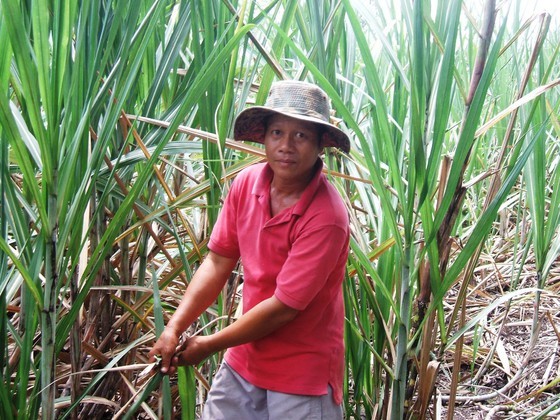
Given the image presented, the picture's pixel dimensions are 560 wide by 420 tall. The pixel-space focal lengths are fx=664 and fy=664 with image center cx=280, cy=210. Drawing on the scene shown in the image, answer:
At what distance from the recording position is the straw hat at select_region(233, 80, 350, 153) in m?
0.97

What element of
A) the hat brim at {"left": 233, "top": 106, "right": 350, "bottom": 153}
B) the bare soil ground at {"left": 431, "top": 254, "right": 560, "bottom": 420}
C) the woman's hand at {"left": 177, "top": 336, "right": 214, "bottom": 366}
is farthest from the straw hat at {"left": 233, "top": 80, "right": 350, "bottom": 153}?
the bare soil ground at {"left": 431, "top": 254, "right": 560, "bottom": 420}

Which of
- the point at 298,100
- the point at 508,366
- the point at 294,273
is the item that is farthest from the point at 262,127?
the point at 508,366

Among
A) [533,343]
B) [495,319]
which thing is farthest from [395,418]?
[495,319]

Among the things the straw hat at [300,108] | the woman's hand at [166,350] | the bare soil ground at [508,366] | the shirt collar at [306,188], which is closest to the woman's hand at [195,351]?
the woman's hand at [166,350]

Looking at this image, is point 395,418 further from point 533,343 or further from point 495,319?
point 495,319

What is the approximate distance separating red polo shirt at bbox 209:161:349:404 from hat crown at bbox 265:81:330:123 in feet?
0.30

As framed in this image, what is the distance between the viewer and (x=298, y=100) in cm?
98

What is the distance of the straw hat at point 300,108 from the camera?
3.19 ft

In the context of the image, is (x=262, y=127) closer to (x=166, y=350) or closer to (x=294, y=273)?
(x=294, y=273)

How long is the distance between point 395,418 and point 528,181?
679 millimetres

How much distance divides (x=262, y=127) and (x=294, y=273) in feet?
0.85

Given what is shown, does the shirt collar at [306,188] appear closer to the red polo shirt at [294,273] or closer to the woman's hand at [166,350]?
the red polo shirt at [294,273]

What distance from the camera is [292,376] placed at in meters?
1.04

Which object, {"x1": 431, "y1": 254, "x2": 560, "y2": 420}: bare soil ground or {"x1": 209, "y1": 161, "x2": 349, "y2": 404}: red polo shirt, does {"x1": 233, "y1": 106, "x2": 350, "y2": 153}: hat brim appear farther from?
{"x1": 431, "y1": 254, "x2": 560, "y2": 420}: bare soil ground
